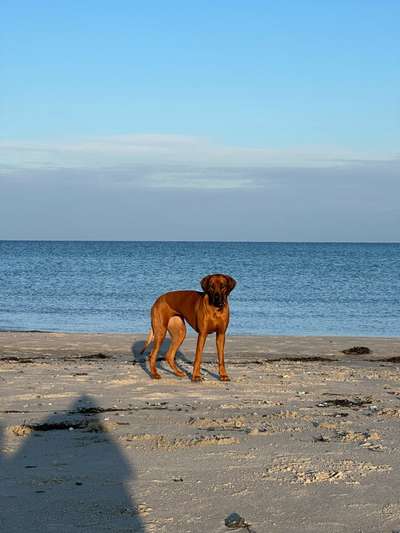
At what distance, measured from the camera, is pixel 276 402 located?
331 inches

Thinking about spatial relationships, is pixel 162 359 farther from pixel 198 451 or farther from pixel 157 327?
pixel 198 451

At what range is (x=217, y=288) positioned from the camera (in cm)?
972

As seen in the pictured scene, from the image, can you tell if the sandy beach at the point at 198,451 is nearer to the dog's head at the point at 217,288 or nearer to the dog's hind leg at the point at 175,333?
the dog's hind leg at the point at 175,333

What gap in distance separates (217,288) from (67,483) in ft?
16.1

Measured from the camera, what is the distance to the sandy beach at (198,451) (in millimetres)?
4430

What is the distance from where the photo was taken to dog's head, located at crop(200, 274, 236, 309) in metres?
9.71

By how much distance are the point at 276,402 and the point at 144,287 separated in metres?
34.0

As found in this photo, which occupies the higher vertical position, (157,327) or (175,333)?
(157,327)

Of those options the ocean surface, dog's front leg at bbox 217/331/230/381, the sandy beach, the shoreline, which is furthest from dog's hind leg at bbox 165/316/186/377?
the ocean surface

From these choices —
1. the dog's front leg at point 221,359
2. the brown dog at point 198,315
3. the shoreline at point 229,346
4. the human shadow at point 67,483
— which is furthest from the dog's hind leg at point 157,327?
the human shadow at point 67,483

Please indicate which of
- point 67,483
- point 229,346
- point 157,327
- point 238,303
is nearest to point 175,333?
point 157,327

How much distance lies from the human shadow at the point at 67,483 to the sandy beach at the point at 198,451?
0.01 metres

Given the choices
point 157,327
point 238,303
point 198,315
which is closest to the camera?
point 198,315

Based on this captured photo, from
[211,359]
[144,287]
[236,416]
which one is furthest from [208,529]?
[144,287]
